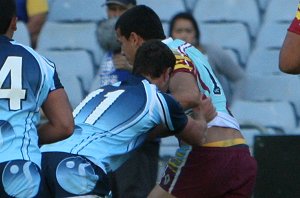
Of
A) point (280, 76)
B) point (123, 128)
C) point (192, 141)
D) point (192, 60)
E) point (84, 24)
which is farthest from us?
point (84, 24)

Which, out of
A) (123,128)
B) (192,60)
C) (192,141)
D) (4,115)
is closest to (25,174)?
(4,115)

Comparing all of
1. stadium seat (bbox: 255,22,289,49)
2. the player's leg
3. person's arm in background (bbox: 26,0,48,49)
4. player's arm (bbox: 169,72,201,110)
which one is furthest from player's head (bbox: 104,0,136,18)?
player's arm (bbox: 169,72,201,110)

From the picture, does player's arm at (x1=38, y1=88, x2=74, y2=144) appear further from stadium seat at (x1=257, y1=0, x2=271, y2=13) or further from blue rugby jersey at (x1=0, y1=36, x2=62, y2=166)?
stadium seat at (x1=257, y1=0, x2=271, y2=13)

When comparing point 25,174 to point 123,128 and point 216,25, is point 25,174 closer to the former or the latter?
point 123,128

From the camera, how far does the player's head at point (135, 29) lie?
5793mm

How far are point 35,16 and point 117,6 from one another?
42.1 inches

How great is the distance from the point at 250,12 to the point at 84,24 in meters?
1.46

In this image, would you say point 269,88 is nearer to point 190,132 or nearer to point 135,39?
point 135,39

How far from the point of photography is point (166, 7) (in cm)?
923

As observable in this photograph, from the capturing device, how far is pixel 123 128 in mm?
4984

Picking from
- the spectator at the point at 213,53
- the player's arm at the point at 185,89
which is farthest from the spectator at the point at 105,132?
the spectator at the point at 213,53

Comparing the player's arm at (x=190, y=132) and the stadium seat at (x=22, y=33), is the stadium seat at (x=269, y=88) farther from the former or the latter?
the player's arm at (x=190, y=132)

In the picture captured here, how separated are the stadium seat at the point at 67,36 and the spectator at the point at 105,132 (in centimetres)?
422

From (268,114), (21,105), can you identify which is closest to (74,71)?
(268,114)
